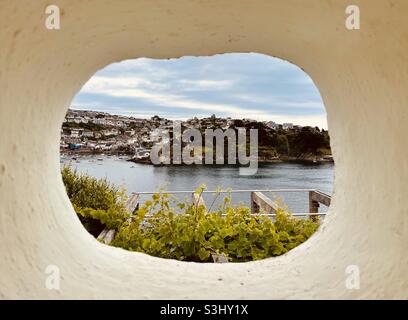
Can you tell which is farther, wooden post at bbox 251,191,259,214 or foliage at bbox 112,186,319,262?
wooden post at bbox 251,191,259,214

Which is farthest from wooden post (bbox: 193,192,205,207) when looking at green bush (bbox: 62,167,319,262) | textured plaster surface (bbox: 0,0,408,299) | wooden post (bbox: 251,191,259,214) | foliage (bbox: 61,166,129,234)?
wooden post (bbox: 251,191,259,214)

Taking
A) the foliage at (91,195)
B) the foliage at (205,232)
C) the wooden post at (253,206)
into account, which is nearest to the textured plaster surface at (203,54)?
the foliage at (205,232)

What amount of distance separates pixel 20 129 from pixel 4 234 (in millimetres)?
304

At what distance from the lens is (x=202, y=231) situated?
3176mm

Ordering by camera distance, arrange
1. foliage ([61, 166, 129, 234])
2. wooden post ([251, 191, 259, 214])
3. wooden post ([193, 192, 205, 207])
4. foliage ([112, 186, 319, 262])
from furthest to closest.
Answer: wooden post ([251, 191, 259, 214]) → foliage ([61, 166, 129, 234]) → wooden post ([193, 192, 205, 207]) → foliage ([112, 186, 319, 262])

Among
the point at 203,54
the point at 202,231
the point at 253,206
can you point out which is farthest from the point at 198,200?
the point at 253,206

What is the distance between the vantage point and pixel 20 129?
3.71 feet

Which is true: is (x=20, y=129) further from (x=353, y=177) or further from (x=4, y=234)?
(x=353, y=177)

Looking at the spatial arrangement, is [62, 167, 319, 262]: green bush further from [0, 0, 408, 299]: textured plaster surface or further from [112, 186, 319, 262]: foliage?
[0, 0, 408, 299]: textured plaster surface

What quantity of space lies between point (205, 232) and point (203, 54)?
1.83 m

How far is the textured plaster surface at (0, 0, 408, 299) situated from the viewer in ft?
3.48

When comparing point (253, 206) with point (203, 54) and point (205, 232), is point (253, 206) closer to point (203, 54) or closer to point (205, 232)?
point (205, 232)

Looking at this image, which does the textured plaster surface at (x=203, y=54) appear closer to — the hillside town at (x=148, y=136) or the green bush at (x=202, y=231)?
the green bush at (x=202, y=231)
